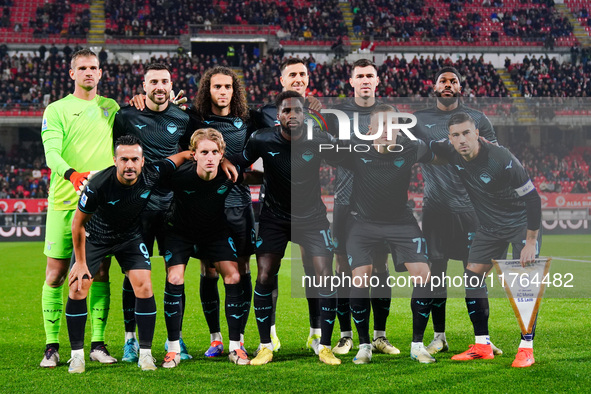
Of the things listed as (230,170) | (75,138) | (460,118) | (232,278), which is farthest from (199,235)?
(460,118)

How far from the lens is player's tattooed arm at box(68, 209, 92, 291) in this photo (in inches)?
210

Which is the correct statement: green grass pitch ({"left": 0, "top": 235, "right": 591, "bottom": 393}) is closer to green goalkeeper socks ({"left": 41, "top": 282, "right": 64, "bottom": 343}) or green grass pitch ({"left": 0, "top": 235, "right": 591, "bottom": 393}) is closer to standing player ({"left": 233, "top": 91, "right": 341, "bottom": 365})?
green goalkeeper socks ({"left": 41, "top": 282, "right": 64, "bottom": 343})

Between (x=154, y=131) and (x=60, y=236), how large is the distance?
47.5 inches

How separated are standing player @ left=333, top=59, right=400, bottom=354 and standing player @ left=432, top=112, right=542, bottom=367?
69cm

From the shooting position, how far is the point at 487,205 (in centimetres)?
579

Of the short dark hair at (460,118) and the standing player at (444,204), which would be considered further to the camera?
the standing player at (444,204)

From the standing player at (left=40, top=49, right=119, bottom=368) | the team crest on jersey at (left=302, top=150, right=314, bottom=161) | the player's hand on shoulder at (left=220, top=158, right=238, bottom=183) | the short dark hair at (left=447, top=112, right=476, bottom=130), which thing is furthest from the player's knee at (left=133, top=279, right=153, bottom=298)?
the short dark hair at (left=447, top=112, right=476, bottom=130)

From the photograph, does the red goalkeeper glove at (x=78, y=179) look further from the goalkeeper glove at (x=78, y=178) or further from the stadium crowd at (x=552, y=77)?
the stadium crowd at (x=552, y=77)

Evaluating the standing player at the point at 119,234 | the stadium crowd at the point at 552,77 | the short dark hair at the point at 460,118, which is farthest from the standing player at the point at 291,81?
the stadium crowd at the point at 552,77

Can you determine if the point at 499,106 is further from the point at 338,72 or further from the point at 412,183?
the point at 338,72

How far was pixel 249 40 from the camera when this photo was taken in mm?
34438

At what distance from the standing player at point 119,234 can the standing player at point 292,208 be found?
81 centimetres

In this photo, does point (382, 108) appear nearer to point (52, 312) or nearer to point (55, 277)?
point (55, 277)

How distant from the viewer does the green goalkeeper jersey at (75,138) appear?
19.1 feet
